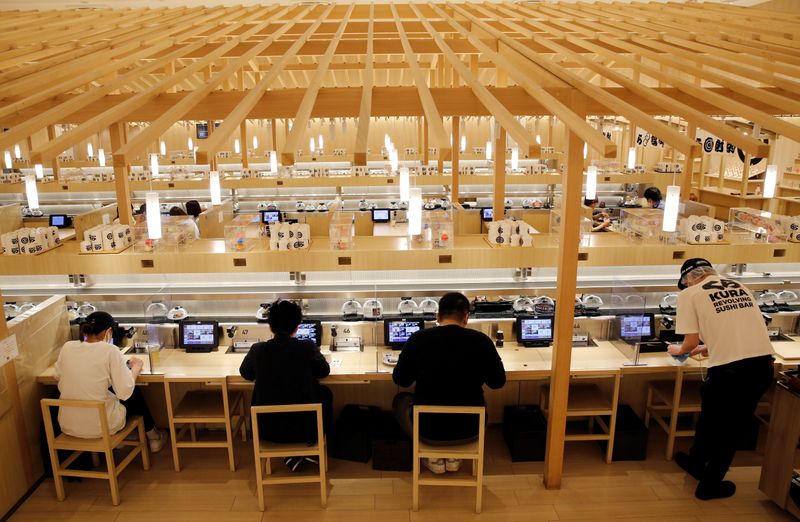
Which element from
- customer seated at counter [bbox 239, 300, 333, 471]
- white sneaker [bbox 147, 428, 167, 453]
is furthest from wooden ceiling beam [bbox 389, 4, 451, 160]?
white sneaker [bbox 147, 428, 167, 453]

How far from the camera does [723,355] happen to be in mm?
3645

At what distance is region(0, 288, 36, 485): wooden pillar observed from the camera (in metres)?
3.90

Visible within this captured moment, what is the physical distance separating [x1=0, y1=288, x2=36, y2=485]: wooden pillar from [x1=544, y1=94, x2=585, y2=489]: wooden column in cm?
406

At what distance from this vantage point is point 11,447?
3877 millimetres

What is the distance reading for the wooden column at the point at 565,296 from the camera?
3.61m

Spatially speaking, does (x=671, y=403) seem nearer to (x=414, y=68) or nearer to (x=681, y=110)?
(x=681, y=110)

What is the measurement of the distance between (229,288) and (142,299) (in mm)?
839

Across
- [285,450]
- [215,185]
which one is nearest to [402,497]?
[285,450]

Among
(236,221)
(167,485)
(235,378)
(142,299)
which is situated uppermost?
(236,221)

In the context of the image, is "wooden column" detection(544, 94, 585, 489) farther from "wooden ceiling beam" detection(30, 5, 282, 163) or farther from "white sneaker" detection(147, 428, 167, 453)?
"white sneaker" detection(147, 428, 167, 453)

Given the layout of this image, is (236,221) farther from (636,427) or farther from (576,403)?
(636,427)

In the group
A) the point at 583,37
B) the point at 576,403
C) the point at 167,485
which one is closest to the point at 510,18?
the point at 583,37

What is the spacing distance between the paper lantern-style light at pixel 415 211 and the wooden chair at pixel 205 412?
217 cm

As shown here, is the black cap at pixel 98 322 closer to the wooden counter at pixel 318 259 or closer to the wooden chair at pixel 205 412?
the wooden chair at pixel 205 412
